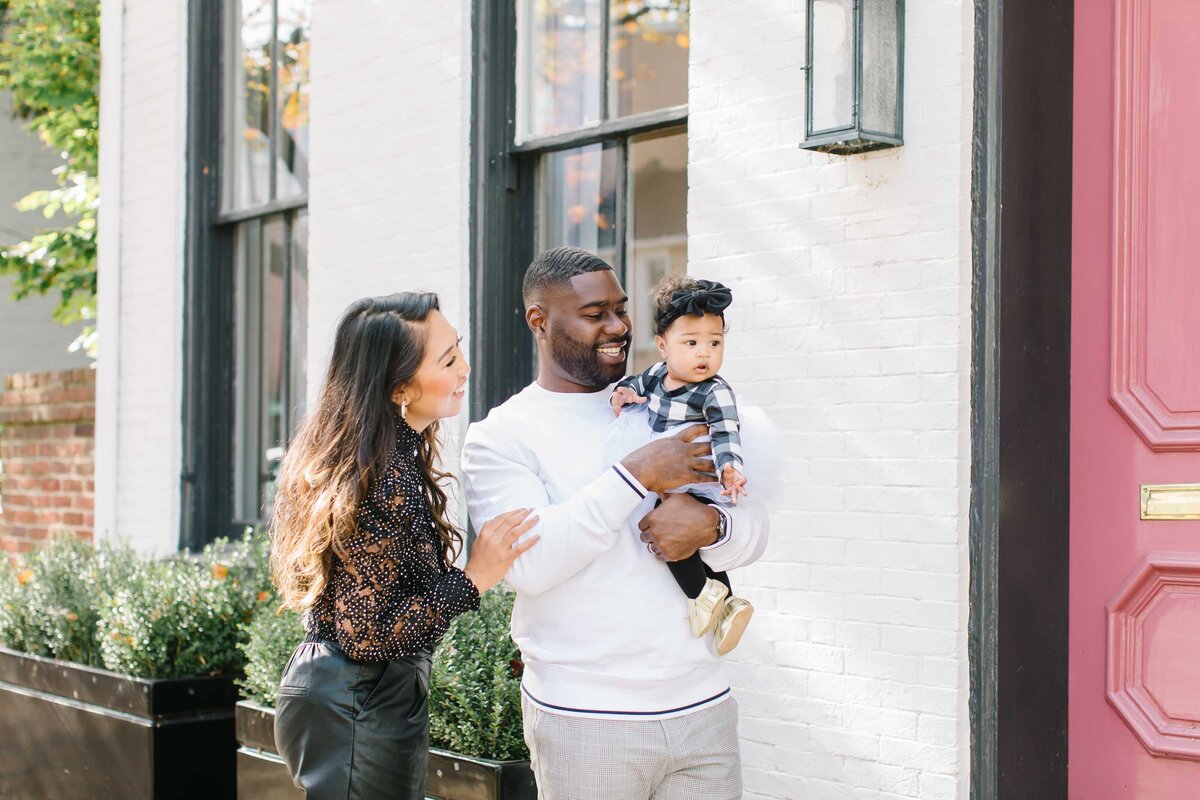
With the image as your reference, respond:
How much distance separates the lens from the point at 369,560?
2914 mm

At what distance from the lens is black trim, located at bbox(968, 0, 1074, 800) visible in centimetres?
363

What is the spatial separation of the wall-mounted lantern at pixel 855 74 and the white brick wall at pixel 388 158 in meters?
1.96

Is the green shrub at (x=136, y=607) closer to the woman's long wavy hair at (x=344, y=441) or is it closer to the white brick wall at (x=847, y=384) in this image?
the white brick wall at (x=847, y=384)

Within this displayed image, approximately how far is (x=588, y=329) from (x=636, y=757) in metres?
0.88

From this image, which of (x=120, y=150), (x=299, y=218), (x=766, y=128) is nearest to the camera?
(x=766, y=128)

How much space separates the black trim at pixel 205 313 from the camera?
7.18m

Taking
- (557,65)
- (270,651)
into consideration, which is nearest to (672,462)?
(270,651)

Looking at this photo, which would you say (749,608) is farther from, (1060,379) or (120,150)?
(120,150)

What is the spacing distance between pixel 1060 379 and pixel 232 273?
4676 millimetres

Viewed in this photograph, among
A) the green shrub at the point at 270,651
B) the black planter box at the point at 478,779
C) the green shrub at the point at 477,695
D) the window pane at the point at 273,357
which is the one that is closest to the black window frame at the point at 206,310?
the window pane at the point at 273,357

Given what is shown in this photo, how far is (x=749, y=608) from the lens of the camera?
113 inches

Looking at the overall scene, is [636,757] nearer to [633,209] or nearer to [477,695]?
[477,695]

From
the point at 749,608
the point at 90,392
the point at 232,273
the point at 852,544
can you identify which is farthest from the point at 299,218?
the point at 749,608

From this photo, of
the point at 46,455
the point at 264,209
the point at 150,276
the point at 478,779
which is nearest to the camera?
the point at 478,779
